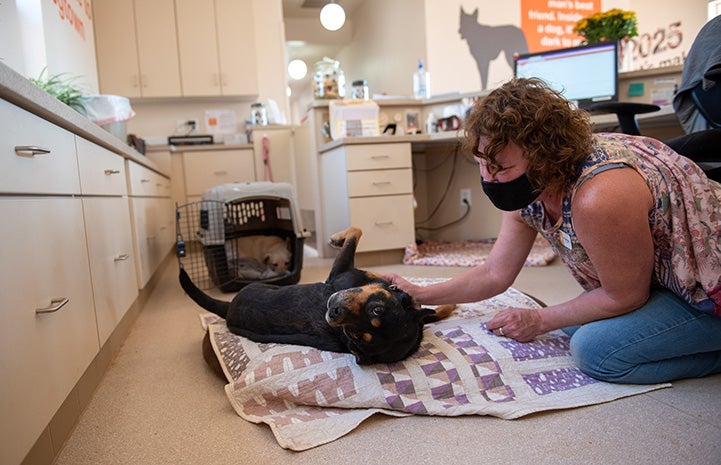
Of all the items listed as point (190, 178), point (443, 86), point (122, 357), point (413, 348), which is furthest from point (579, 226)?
point (443, 86)

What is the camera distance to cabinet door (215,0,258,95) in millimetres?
4491

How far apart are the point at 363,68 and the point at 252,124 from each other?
307 cm

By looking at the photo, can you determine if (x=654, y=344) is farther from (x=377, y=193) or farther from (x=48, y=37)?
(x=48, y=37)

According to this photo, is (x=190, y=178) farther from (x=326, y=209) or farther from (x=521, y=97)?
(x=521, y=97)

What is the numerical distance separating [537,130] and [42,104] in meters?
1.11

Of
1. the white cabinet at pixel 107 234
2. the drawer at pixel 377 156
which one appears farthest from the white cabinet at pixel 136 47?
the white cabinet at pixel 107 234

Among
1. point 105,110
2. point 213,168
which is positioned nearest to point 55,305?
point 105,110

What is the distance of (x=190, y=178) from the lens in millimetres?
4230

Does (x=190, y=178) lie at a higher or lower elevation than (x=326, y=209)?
higher

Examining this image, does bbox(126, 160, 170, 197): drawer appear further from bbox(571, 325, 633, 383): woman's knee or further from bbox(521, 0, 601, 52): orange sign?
bbox(521, 0, 601, 52): orange sign

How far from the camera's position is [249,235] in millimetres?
2764

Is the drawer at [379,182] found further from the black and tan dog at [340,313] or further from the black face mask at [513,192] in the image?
the black face mask at [513,192]

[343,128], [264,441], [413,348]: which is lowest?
[264,441]

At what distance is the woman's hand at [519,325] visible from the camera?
1267 mm
